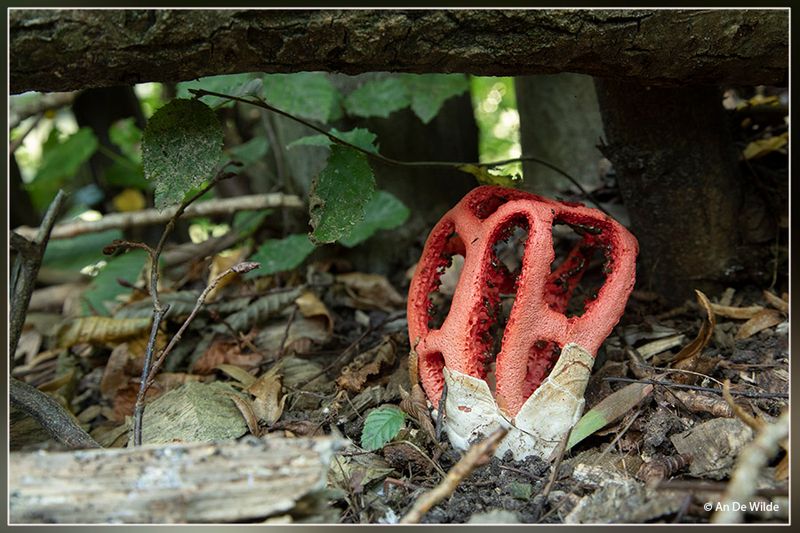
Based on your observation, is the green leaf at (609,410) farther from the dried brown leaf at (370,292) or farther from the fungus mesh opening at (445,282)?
the dried brown leaf at (370,292)

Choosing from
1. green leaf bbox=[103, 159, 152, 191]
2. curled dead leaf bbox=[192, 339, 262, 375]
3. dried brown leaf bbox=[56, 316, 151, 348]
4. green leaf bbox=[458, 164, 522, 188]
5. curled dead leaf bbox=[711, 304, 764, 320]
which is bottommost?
curled dead leaf bbox=[192, 339, 262, 375]

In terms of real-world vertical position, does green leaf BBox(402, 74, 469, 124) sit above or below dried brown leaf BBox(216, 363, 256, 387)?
above

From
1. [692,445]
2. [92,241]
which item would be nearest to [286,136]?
[92,241]

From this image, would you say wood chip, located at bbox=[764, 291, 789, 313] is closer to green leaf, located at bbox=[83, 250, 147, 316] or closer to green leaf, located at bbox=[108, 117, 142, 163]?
green leaf, located at bbox=[83, 250, 147, 316]

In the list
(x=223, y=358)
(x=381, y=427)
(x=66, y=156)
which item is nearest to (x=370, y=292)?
(x=223, y=358)

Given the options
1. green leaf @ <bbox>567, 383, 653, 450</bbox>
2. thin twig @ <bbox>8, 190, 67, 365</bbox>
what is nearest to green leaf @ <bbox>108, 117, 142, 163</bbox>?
thin twig @ <bbox>8, 190, 67, 365</bbox>

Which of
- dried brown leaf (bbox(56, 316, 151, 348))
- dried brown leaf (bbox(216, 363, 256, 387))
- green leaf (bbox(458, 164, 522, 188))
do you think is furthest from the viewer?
dried brown leaf (bbox(56, 316, 151, 348))

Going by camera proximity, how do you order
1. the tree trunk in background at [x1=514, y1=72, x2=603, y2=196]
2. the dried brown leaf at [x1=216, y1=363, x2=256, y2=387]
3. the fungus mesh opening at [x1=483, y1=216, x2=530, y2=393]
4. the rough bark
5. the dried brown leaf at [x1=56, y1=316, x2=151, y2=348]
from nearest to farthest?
the rough bark < the fungus mesh opening at [x1=483, y1=216, x2=530, y2=393] < the dried brown leaf at [x1=216, y1=363, x2=256, y2=387] < the dried brown leaf at [x1=56, y1=316, x2=151, y2=348] < the tree trunk in background at [x1=514, y1=72, x2=603, y2=196]

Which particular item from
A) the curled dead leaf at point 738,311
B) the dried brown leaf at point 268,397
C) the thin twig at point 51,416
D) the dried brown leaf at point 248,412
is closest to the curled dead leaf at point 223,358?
the dried brown leaf at point 268,397
